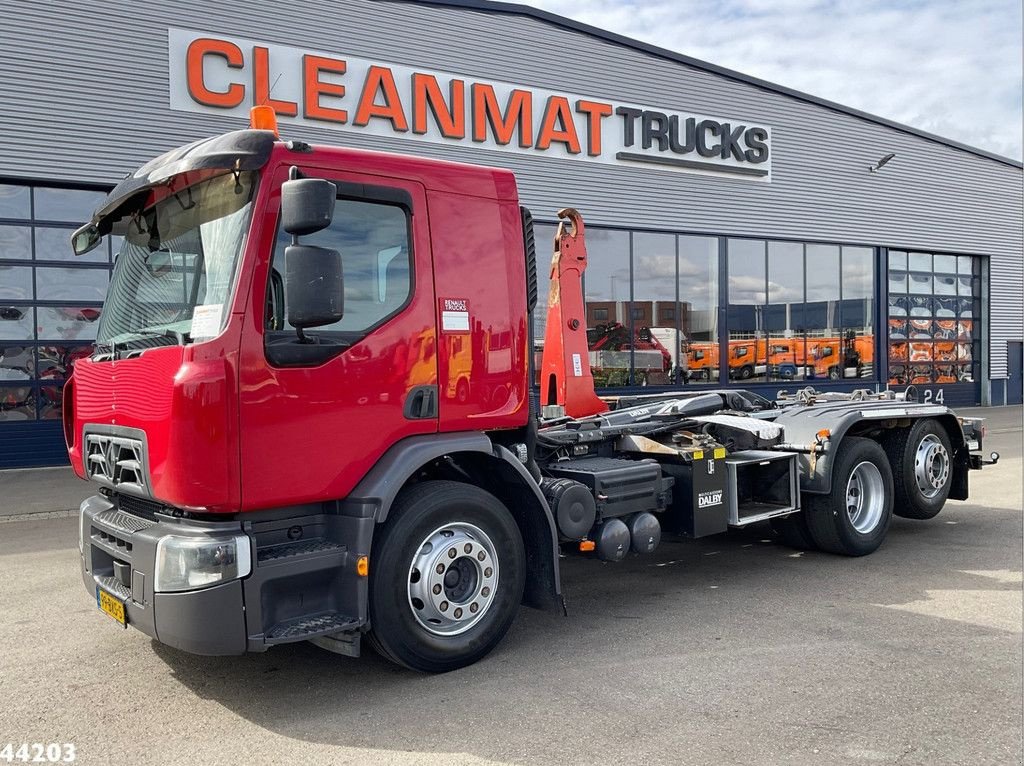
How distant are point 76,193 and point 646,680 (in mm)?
13027

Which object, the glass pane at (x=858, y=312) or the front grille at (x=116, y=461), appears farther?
the glass pane at (x=858, y=312)

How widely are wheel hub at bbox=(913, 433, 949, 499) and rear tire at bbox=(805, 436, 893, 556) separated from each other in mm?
581

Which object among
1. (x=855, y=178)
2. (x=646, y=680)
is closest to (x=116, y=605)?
(x=646, y=680)

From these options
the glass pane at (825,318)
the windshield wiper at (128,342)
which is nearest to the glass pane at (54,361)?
the windshield wiper at (128,342)

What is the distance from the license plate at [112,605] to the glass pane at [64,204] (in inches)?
429

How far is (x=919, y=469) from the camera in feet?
25.2

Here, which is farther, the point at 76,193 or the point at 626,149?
the point at 626,149

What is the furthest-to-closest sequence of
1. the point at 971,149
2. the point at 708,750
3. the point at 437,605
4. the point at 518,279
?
the point at 971,149
the point at 518,279
the point at 437,605
the point at 708,750

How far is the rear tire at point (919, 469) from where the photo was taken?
759 cm

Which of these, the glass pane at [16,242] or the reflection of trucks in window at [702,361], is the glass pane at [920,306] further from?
the glass pane at [16,242]

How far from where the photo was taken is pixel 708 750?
3.49 m

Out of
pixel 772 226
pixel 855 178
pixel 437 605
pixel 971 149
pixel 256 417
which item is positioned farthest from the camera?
pixel 971 149

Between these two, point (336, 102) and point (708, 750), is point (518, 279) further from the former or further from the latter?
point (336, 102)

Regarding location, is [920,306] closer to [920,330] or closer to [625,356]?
[920,330]
